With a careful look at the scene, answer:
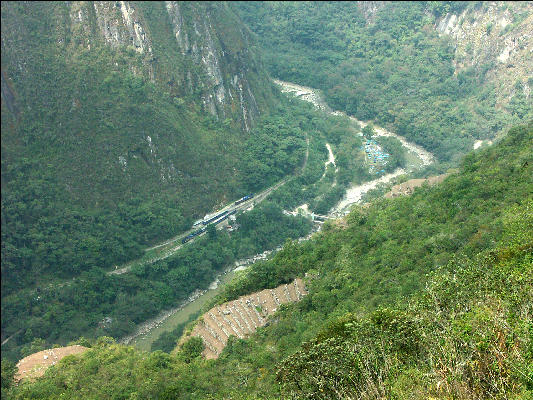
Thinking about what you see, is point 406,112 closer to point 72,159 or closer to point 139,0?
point 139,0

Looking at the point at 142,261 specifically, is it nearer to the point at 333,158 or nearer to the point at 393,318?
the point at 333,158

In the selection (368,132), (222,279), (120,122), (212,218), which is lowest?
(222,279)

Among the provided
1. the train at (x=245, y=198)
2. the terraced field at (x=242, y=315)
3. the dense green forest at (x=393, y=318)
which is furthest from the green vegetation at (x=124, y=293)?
the terraced field at (x=242, y=315)

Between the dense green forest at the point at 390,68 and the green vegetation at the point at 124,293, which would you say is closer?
the green vegetation at the point at 124,293

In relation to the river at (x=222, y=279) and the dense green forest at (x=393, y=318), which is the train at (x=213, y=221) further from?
the dense green forest at (x=393, y=318)

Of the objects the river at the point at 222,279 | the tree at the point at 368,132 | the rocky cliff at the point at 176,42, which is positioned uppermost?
the rocky cliff at the point at 176,42

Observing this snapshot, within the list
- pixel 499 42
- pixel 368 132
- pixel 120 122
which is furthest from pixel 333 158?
pixel 120 122
